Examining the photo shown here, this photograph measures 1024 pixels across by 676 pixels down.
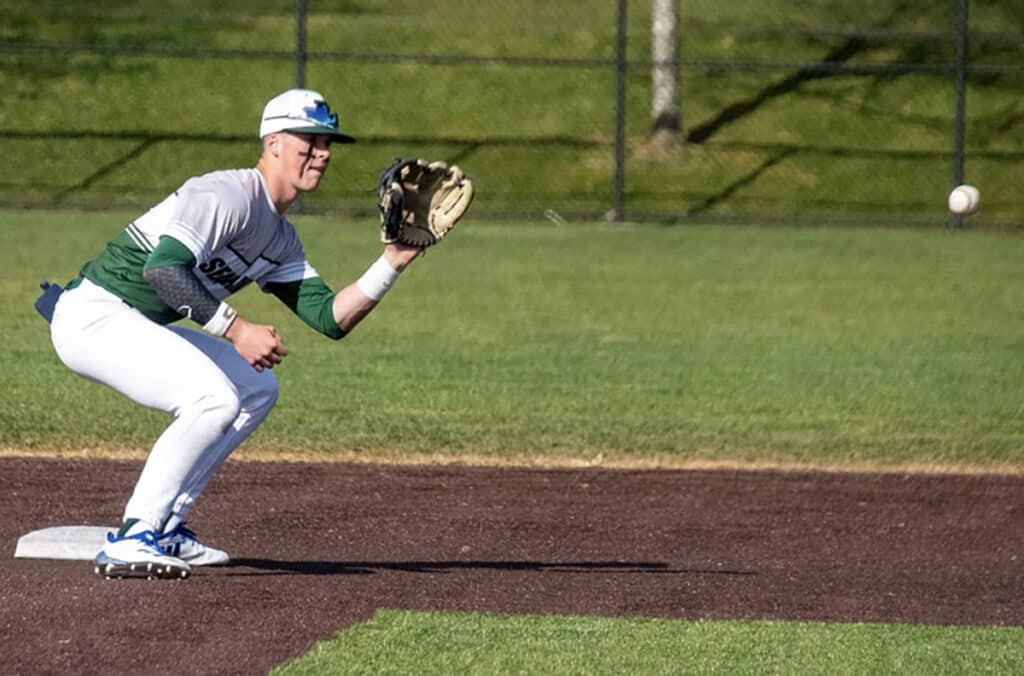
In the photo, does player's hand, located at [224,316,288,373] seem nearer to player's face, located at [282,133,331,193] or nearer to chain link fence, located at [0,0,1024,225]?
player's face, located at [282,133,331,193]

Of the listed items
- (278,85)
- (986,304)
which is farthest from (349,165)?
(986,304)

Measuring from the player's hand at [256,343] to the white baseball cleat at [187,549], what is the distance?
0.84 metres

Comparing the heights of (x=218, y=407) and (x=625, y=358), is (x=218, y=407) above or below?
above

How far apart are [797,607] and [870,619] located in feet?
0.91

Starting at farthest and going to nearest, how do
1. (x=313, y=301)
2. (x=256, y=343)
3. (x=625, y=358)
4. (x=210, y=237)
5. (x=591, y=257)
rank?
(x=591, y=257), (x=625, y=358), (x=313, y=301), (x=210, y=237), (x=256, y=343)

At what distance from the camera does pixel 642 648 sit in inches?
230

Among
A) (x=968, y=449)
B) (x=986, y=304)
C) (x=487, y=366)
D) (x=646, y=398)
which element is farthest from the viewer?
(x=986, y=304)

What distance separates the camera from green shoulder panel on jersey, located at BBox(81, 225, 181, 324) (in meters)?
6.59

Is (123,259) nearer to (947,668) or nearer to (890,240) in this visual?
(947,668)

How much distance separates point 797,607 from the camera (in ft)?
22.0

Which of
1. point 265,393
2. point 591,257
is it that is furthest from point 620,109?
point 265,393

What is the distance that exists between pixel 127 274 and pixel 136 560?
103cm

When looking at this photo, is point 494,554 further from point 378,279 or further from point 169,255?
point 169,255

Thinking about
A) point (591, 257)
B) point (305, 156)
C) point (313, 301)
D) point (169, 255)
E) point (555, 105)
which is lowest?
point (591, 257)
